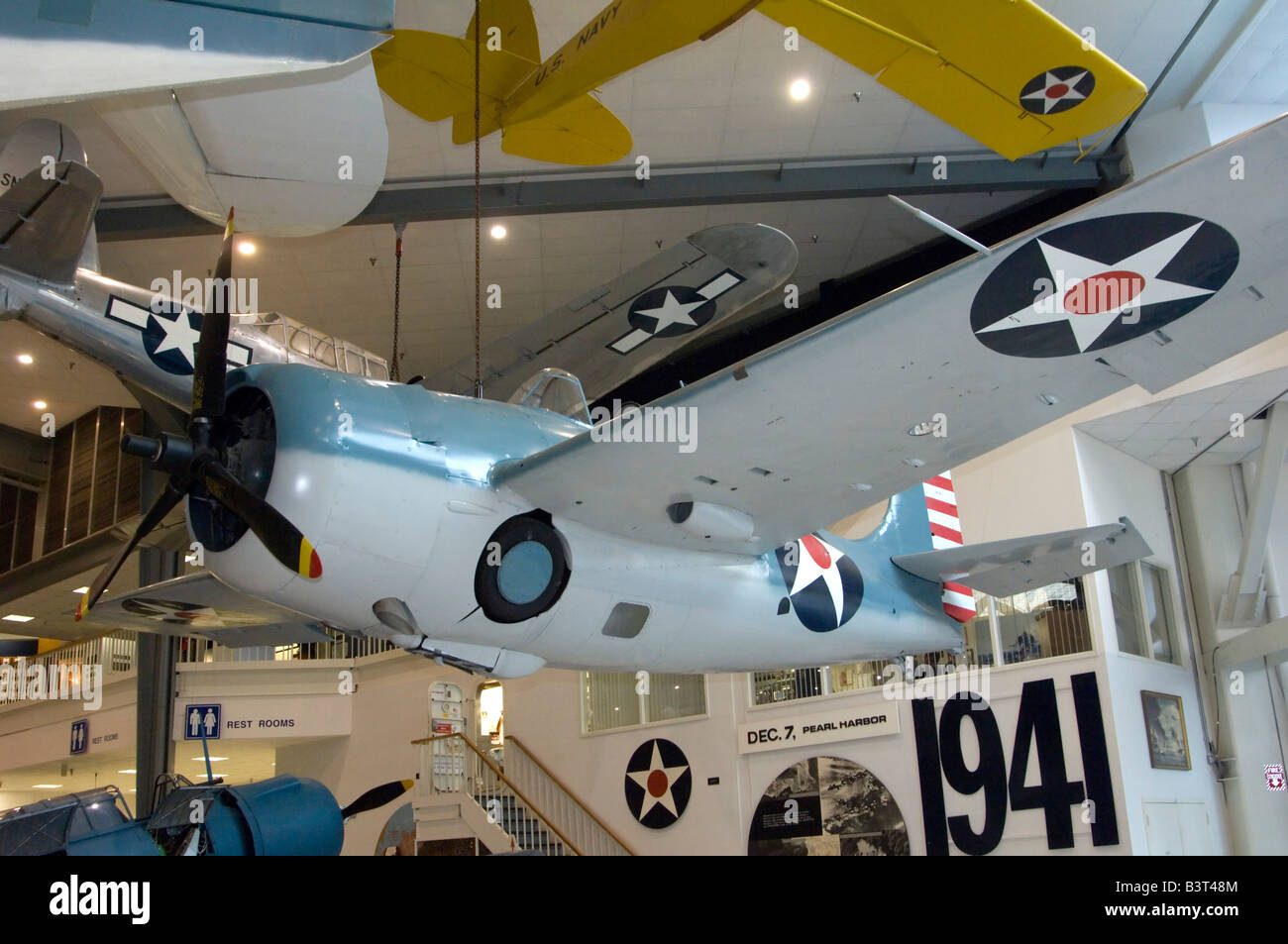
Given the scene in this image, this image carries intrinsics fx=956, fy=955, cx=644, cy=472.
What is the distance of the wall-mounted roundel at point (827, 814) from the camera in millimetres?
11852

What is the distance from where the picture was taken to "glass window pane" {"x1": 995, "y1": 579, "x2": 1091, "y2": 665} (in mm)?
11219

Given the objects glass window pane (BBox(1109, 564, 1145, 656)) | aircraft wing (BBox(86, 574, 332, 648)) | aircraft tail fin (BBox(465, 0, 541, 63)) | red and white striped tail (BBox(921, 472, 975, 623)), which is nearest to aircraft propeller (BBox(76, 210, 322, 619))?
aircraft wing (BBox(86, 574, 332, 648))

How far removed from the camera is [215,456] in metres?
4.08

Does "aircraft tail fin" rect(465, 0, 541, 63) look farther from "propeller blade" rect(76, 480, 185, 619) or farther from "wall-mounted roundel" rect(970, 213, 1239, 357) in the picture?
"wall-mounted roundel" rect(970, 213, 1239, 357)

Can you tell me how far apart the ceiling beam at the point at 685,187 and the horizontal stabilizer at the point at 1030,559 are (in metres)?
5.19

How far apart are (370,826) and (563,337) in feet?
36.0

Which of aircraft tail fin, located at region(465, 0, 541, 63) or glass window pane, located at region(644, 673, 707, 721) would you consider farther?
glass window pane, located at region(644, 673, 707, 721)

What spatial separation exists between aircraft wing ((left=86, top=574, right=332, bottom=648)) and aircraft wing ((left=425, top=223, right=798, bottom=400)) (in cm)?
372

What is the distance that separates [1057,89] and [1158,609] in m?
7.70

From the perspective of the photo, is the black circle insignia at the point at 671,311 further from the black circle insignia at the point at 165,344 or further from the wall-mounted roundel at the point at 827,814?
the wall-mounted roundel at the point at 827,814

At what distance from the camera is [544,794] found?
15.5 meters

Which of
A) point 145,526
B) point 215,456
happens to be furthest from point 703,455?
point 145,526

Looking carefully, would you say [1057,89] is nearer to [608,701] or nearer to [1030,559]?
[1030,559]
